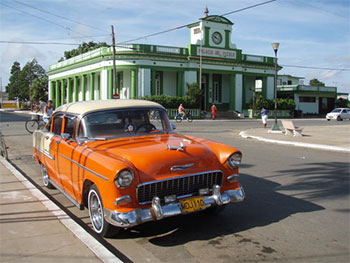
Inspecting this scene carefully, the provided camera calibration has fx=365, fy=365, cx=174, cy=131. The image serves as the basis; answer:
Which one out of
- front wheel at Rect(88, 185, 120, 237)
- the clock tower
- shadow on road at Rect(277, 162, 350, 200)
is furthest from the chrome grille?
the clock tower

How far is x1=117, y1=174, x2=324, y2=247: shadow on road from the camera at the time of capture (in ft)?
15.2

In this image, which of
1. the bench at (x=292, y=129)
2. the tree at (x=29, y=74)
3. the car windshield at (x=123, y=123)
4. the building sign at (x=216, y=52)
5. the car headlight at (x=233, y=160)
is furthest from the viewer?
the tree at (x=29, y=74)

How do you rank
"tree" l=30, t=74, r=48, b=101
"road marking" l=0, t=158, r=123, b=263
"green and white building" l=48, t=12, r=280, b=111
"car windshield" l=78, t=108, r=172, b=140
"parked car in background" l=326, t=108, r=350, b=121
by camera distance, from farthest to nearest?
"tree" l=30, t=74, r=48, b=101 → "parked car in background" l=326, t=108, r=350, b=121 → "green and white building" l=48, t=12, r=280, b=111 → "car windshield" l=78, t=108, r=172, b=140 → "road marking" l=0, t=158, r=123, b=263

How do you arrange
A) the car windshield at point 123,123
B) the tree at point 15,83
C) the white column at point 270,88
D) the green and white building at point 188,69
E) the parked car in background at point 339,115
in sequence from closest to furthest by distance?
the car windshield at point 123,123 < the green and white building at point 188,69 < the parked car in background at point 339,115 < the white column at point 270,88 < the tree at point 15,83

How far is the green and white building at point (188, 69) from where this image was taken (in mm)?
38688

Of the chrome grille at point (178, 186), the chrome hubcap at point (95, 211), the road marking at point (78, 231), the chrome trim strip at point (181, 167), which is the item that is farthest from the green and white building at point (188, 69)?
the chrome trim strip at point (181, 167)

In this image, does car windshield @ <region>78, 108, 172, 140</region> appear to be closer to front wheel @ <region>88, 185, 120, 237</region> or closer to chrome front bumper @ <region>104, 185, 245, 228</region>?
front wheel @ <region>88, 185, 120, 237</region>

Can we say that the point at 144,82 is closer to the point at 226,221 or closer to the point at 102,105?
the point at 102,105

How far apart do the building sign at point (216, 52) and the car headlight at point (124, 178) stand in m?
37.6

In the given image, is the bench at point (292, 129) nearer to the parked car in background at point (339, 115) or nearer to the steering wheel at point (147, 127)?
the steering wheel at point (147, 127)

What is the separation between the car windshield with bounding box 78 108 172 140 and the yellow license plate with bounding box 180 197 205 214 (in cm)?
159

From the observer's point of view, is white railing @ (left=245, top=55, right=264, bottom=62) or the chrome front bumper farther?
white railing @ (left=245, top=55, right=264, bottom=62)

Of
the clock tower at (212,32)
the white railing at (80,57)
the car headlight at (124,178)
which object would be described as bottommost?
the car headlight at (124,178)

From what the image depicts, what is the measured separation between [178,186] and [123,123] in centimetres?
165
